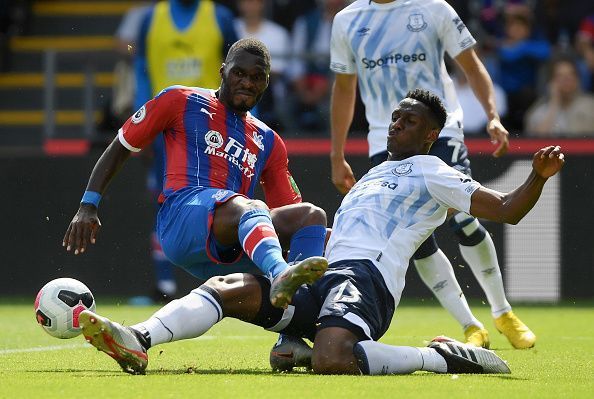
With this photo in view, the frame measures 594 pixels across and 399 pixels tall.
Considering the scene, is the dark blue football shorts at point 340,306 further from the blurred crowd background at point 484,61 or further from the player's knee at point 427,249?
the blurred crowd background at point 484,61

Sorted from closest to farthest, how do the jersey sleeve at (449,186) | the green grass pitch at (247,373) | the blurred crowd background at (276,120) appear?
the green grass pitch at (247,373) < the jersey sleeve at (449,186) < the blurred crowd background at (276,120)

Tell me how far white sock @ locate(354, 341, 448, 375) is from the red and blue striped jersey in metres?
1.47

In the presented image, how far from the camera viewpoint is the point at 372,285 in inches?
235

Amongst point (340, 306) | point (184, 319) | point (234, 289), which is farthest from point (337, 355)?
point (184, 319)

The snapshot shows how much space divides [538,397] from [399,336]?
339 cm

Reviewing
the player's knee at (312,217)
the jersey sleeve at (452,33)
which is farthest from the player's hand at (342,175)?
the player's knee at (312,217)

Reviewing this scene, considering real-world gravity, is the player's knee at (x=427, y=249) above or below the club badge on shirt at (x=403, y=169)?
below

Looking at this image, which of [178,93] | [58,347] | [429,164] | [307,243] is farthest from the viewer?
[58,347]

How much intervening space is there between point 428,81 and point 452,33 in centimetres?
34

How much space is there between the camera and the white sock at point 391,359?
566cm

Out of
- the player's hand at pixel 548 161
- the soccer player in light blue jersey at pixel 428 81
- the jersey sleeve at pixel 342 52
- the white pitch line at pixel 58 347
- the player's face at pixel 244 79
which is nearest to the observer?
the player's hand at pixel 548 161

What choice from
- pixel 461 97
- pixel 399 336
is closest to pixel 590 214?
pixel 461 97

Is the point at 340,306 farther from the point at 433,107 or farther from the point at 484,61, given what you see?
the point at 484,61

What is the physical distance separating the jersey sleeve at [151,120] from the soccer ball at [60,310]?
834 mm
